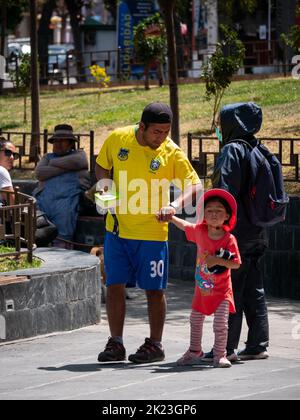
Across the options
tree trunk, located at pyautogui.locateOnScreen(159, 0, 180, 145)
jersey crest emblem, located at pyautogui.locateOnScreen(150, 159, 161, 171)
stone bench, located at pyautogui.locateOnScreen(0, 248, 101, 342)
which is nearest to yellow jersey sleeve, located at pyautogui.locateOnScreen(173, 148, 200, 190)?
jersey crest emblem, located at pyautogui.locateOnScreen(150, 159, 161, 171)

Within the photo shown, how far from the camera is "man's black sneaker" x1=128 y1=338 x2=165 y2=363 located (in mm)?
7957

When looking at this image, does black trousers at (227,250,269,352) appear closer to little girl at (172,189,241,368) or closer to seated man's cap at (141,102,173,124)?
little girl at (172,189,241,368)

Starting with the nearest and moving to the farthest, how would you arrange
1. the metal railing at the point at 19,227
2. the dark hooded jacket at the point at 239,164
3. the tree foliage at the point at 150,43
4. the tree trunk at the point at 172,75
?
1. the dark hooded jacket at the point at 239,164
2. the metal railing at the point at 19,227
3. the tree trunk at the point at 172,75
4. the tree foliage at the point at 150,43

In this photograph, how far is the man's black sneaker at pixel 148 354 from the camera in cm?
796

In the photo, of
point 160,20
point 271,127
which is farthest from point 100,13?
point 271,127

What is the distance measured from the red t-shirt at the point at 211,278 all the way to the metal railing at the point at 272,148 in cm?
427

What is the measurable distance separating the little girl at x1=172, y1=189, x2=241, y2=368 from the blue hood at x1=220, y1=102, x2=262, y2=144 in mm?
581

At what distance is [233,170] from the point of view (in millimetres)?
7797

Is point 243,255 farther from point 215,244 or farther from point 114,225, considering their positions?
point 114,225

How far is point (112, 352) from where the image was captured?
26.1 ft

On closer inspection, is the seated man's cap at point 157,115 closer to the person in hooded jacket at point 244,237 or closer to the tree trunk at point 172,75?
the person in hooded jacket at point 244,237

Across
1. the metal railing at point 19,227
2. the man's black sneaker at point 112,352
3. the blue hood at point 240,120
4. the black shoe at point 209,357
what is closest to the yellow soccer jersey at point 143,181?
the blue hood at point 240,120
